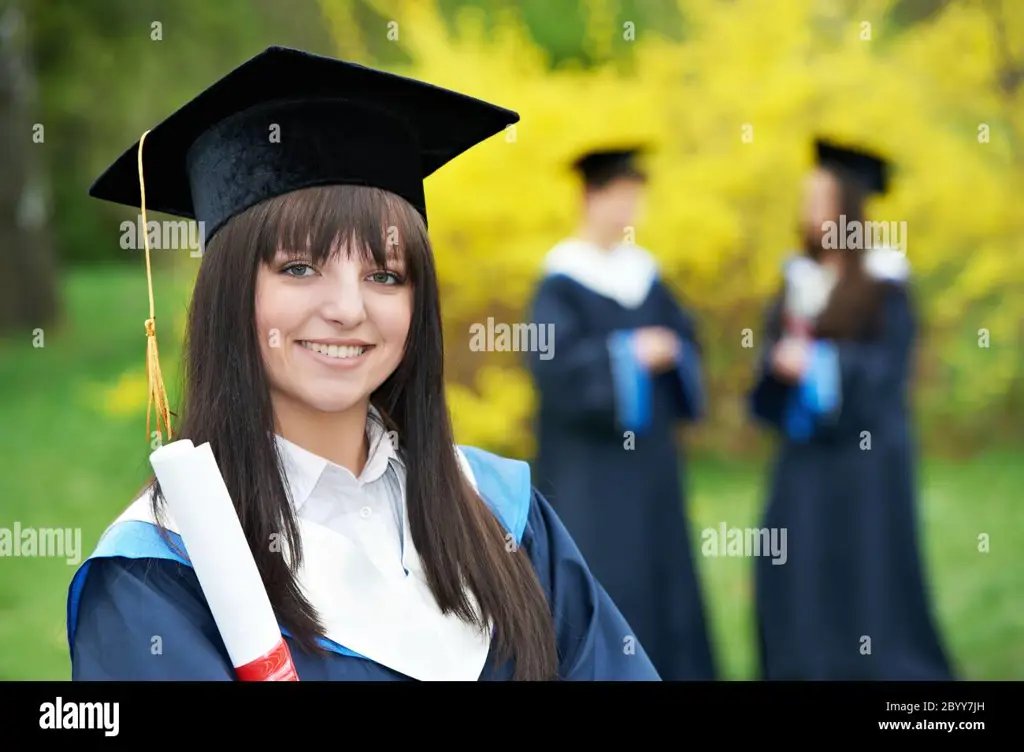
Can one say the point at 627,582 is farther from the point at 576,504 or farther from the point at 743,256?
the point at 743,256

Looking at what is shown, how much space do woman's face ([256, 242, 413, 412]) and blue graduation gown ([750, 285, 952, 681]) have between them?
2298 millimetres

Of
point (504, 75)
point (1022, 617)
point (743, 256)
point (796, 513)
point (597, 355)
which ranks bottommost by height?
point (1022, 617)

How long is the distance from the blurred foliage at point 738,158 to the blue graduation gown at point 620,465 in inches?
10.2

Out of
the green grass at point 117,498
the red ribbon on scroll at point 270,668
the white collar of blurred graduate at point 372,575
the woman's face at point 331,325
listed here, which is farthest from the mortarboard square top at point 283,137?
the green grass at point 117,498

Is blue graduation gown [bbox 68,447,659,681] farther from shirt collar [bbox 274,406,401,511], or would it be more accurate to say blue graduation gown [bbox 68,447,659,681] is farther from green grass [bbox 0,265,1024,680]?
green grass [bbox 0,265,1024,680]

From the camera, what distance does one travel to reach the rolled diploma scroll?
1.50 m

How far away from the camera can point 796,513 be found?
12.2 ft

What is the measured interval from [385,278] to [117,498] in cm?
227

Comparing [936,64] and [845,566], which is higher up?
[936,64]

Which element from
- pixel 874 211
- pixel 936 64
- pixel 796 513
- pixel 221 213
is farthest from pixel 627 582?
pixel 221 213

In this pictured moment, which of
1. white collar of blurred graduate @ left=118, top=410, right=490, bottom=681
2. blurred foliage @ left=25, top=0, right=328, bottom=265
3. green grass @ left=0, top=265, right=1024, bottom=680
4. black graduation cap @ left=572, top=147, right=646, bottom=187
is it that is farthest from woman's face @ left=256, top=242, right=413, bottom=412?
black graduation cap @ left=572, top=147, right=646, bottom=187

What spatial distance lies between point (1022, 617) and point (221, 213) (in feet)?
9.94

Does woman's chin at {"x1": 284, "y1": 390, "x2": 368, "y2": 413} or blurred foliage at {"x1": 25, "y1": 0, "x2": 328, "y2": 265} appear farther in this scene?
blurred foliage at {"x1": 25, "y1": 0, "x2": 328, "y2": 265}
